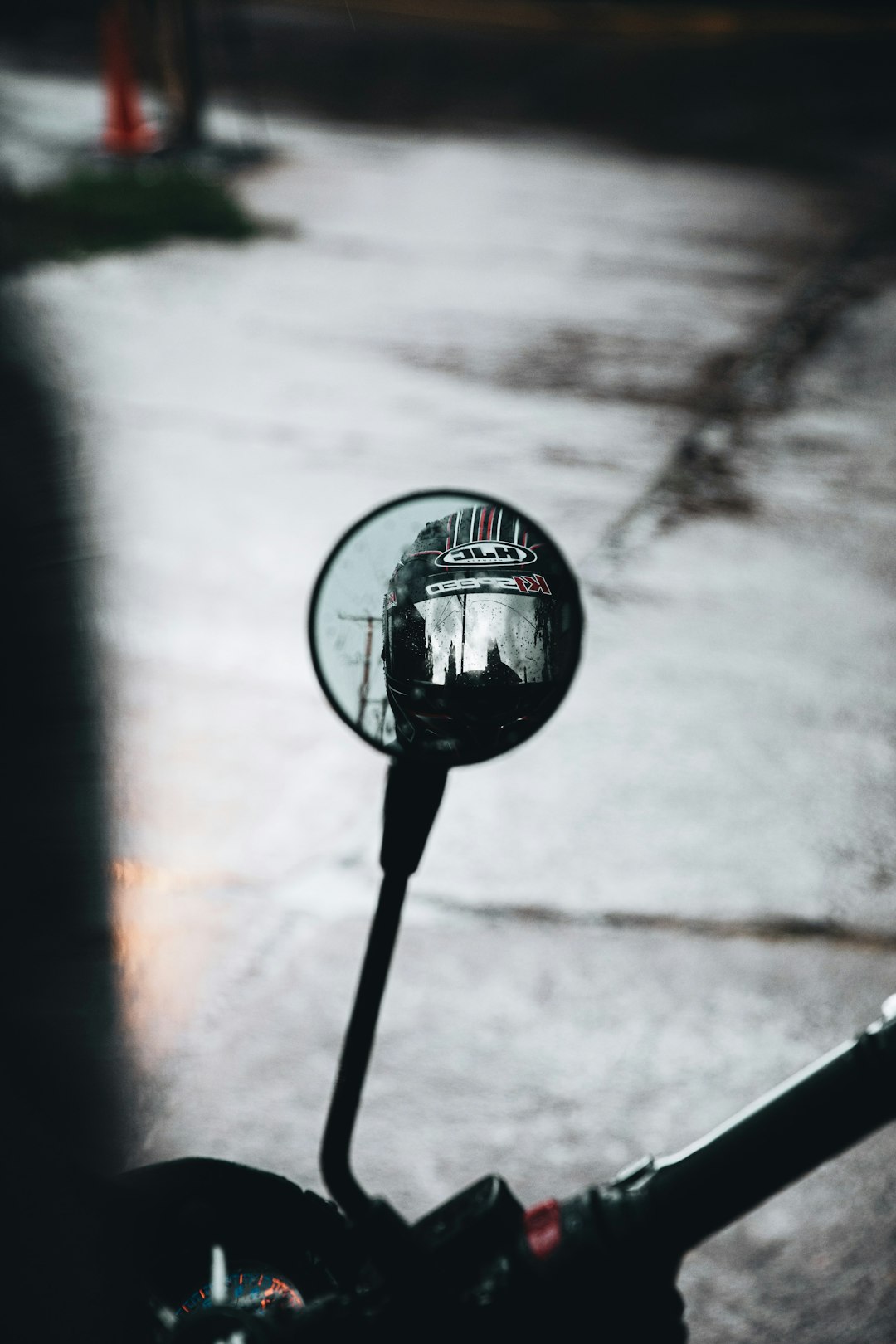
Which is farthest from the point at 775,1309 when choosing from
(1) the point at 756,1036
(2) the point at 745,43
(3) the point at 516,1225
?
(2) the point at 745,43

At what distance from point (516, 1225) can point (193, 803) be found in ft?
7.65

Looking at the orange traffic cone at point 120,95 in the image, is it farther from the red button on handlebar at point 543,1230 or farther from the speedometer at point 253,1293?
the red button on handlebar at point 543,1230

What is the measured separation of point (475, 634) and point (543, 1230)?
0.76m

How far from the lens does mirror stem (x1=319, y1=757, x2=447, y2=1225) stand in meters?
1.72

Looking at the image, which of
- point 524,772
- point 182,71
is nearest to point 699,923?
point 524,772

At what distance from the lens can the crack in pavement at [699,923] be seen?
347 centimetres

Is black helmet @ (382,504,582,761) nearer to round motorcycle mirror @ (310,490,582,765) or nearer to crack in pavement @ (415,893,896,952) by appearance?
round motorcycle mirror @ (310,490,582,765)

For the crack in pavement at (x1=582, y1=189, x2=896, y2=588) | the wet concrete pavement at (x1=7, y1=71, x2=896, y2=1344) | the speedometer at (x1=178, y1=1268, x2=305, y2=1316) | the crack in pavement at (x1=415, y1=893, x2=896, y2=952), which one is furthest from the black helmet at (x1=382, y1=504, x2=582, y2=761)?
the crack in pavement at (x1=582, y1=189, x2=896, y2=588)

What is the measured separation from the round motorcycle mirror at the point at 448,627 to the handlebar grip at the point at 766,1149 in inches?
21.4

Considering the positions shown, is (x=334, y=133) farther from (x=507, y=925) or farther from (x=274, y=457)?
(x=507, y=925)

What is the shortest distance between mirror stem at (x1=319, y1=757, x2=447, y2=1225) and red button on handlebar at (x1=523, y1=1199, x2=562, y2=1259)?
1.14 feet

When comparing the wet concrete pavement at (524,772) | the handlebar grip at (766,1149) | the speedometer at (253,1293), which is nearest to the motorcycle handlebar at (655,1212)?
the handlebar grip at (766,1149)

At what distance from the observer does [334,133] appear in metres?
13.7

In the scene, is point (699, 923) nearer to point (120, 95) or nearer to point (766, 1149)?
point (766, 1149)
